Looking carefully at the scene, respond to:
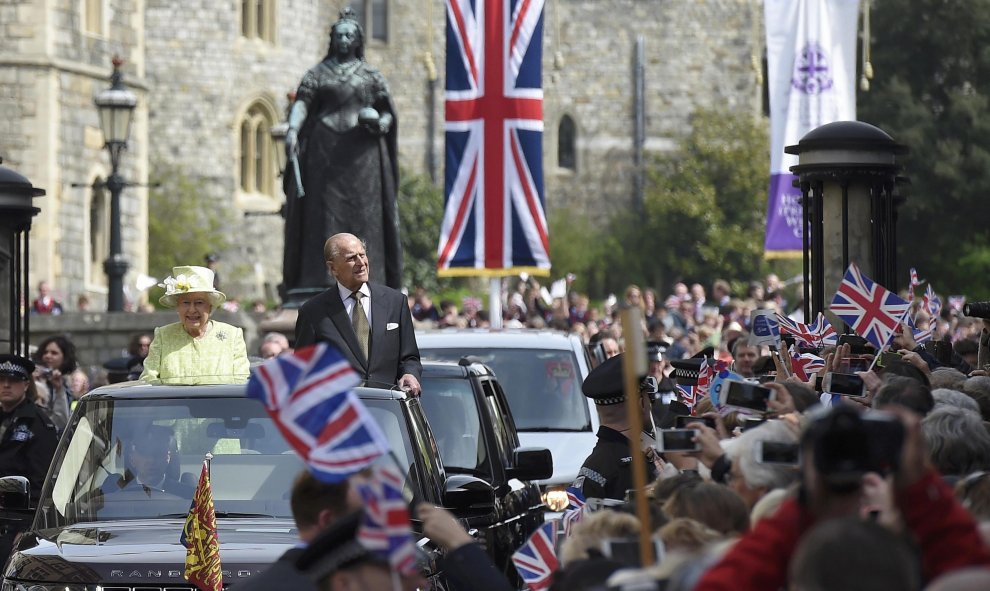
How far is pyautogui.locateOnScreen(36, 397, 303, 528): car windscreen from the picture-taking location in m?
7.35

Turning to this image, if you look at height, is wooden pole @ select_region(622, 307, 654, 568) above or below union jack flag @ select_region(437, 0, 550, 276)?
below

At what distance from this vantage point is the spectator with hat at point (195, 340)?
31.1 ft

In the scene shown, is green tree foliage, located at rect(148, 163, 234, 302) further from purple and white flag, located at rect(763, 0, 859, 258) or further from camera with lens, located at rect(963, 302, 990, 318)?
camera with lens, located at rect(963, 302, 990, 318)

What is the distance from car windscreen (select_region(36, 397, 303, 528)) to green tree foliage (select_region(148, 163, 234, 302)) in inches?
1444

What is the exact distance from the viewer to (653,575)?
3854 mm

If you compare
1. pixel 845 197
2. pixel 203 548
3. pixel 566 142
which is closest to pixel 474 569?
pixel 203 548

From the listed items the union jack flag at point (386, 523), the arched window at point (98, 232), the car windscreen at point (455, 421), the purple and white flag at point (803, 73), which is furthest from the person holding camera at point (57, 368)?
the arched window at point (98, 232)

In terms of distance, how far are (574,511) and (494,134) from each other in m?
13.2

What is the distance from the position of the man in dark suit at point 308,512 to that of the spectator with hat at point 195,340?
4.91 meters

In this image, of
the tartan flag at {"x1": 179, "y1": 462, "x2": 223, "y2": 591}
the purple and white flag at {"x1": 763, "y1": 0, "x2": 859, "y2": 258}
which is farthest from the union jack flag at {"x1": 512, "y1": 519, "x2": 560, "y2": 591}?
the purple and white flag at {"x1": 763, "y1": 0, "x2": 859, "y2": 258}

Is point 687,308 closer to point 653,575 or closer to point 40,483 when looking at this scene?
point 40,483

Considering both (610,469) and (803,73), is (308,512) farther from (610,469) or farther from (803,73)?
(803,73)

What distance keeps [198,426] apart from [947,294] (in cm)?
4206

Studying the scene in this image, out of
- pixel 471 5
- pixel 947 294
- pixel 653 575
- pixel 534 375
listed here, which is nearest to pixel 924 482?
pixel 653 575
